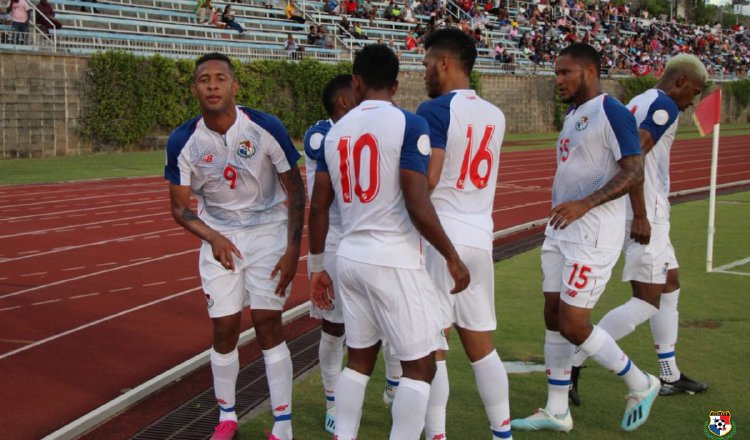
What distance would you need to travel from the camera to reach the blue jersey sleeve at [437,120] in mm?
4004

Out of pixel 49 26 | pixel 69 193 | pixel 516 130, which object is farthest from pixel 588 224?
pixel 516 130

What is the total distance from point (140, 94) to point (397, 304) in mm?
23202

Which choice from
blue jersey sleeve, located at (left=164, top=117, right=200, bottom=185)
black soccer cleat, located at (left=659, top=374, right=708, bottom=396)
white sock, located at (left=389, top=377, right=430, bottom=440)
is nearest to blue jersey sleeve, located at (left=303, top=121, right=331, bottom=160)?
blue jersey sleeve, located at (left=164, top=117, right=200, bottom=185)

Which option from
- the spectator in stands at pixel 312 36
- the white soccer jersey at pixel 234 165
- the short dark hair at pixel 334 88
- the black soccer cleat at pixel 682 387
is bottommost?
the black soccer cleat at pixel 682 387

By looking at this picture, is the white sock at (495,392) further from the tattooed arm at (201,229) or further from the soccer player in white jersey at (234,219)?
the tattooed arm at (201,229)

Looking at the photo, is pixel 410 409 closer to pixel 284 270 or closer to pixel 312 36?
pixel 284 270

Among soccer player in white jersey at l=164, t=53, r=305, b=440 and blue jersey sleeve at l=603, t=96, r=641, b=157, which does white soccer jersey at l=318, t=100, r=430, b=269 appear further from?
blue jersey sleeve at l=603, t=96, r=641, b=157

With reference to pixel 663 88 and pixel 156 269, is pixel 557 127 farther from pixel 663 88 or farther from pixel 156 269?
pixel 663 88

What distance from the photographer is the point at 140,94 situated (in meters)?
25.5

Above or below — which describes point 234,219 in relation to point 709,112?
below

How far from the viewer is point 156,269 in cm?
955

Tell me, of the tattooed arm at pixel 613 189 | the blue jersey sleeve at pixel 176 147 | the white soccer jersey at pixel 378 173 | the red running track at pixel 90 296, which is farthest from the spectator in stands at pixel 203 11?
the white soccer jersey at pixel 378 173

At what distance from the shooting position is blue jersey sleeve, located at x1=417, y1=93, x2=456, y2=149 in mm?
4004

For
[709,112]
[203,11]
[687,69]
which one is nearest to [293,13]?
[203,11]
